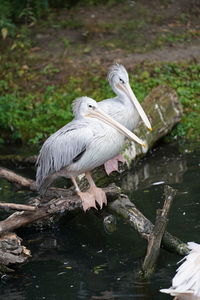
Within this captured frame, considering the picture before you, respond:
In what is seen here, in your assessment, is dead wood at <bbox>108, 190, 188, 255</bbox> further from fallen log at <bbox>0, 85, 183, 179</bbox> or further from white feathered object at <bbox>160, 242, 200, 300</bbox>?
fallen log at <bbox>0, 85, 183, 179</bbox>

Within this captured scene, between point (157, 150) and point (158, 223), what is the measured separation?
3.49m

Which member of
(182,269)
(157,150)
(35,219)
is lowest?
(157,150)

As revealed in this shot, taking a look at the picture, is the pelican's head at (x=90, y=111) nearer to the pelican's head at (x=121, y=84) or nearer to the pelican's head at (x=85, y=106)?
the pelican's head at (x=85, y=106)

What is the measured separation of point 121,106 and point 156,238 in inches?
67.9

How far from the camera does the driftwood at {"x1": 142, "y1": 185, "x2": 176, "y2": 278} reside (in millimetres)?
5352

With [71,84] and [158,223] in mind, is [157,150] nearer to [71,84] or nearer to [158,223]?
[71,84]

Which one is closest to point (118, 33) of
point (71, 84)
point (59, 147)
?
point (71, 84)

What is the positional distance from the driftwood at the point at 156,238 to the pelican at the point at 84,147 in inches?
25.1

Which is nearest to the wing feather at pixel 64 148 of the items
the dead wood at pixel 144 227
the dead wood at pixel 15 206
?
the dead wood at pixel 15 206

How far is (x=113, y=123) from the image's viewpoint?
594 centimetres

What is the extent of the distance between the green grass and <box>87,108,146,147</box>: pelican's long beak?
318 cm

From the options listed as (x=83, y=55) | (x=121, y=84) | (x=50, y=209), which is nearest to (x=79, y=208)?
(x=50, y=209)

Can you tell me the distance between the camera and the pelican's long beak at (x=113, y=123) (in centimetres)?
591

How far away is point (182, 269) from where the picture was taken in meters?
4.77
